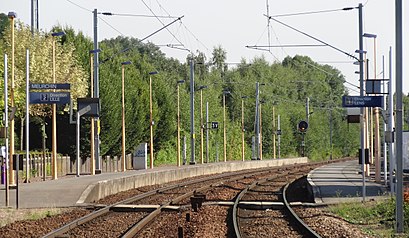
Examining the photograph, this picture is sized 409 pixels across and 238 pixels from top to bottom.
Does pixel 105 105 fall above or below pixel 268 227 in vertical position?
above

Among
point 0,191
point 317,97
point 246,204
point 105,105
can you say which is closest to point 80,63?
point 105,105

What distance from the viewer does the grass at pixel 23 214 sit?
19.3 meters

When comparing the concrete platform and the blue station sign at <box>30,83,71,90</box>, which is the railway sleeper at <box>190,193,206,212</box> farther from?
the blue station sign at <box>30,83,71,90</box>

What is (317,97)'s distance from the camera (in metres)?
134

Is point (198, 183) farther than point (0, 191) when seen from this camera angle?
Yes

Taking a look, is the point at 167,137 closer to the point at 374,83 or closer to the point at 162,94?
the point at 162,94

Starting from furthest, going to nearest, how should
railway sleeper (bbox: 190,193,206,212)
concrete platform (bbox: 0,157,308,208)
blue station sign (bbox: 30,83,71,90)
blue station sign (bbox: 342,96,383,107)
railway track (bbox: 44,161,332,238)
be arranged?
blue station sign (bbox: 30,83,71,90) → concrete platform (bbox: 0,157,308,208) → blue station sign (bbox: 342,96,383,107) → railway sleeper (bbox: 190,193,206,212) → railway track (bbox: 44,161,332,238)

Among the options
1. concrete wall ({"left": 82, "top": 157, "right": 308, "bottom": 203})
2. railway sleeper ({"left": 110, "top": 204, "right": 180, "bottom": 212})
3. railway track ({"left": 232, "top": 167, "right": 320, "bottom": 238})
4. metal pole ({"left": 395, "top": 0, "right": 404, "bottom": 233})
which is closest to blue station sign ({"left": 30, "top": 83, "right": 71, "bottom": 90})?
concrete wall ({"left": 82, "top": 157, "right": 308, "bottom": 203})

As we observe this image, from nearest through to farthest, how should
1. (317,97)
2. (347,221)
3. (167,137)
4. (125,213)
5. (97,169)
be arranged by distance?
(347,221)
(125,213)
(97,169)
(167,137)
(317,97)

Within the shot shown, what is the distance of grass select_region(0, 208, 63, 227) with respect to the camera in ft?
63.4

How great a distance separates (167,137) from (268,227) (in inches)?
2193

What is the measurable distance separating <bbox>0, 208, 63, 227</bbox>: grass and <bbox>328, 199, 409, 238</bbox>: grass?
7.69 m

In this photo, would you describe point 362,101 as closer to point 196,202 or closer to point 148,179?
point 196,202

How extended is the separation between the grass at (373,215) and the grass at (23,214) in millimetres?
7692
